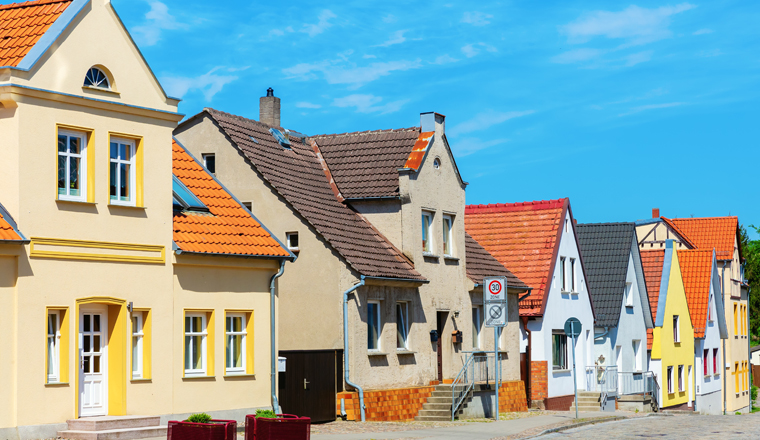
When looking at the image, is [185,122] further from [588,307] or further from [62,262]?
[588,307]

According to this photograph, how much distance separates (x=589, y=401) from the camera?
35.5 meters

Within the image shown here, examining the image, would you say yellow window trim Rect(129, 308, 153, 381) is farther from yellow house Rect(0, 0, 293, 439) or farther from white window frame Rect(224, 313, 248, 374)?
white window frame Rect(224, 313, 248, 374)

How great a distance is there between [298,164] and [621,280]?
1769 centimetres

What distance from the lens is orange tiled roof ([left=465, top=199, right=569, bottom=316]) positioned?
111ft

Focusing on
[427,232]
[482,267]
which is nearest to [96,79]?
[427,232]

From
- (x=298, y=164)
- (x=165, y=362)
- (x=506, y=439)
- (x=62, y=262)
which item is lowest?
(x=506, y=439)

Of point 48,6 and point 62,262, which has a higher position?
point 48,6

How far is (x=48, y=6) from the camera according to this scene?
19203mm

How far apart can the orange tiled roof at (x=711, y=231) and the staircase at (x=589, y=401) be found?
26046 mm

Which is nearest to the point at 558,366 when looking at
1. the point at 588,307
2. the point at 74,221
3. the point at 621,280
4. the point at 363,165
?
the point at 588,307

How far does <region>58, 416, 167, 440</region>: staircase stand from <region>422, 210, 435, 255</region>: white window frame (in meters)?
11.3

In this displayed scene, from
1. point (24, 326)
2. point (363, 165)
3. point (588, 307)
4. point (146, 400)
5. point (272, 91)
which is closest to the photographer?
point (24, 326)

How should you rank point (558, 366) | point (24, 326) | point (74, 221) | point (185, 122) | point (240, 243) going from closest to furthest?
point (24, 326) < point (74, 221) < point (240, 243) < point (185, 122) < point (558, 366)

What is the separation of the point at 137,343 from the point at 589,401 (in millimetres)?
20291
